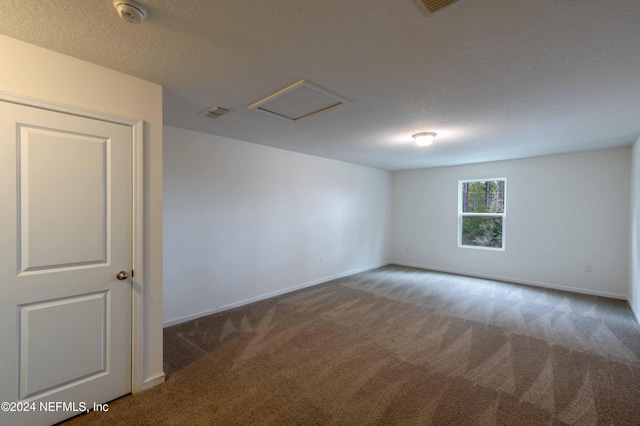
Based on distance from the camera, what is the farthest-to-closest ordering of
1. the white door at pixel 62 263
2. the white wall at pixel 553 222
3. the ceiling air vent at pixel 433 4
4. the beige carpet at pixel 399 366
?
the white wall at pixel 553 222 < the beige carpet at pixel 399 366 < the white door at pixel 62 263 < the ceiling air vent at pixel 433 4

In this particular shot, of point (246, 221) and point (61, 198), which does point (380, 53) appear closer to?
point (61, 198)

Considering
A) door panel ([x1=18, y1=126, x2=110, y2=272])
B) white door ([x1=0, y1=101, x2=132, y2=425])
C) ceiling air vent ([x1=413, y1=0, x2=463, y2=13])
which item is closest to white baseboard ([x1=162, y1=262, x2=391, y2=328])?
white door ([x1=0, y1=101, x2=132, y2=425])

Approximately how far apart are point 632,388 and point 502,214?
3786 mm

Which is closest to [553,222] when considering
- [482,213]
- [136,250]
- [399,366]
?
[482,213]

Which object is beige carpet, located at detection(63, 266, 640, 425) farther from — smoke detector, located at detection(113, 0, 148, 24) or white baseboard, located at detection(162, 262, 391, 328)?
smoke detector, located at detection(113, 0, 148, 24)

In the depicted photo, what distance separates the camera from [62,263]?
1860 mm

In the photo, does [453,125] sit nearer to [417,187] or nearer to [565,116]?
[565,116]

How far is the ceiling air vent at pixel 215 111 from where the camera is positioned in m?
2.79

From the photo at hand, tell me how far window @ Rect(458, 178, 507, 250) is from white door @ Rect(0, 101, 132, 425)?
614 centimetres

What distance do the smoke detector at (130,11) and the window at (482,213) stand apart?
616 cm

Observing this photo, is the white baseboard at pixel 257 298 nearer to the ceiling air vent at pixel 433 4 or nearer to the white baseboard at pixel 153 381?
the white baseboard at pixel 153 381

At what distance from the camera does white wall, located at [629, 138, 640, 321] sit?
3.55m

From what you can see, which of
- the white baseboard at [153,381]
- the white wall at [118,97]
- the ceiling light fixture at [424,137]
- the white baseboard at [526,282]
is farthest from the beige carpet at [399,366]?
the ceiling light fixture at [424,137]

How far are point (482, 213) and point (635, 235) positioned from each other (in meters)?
2.26
